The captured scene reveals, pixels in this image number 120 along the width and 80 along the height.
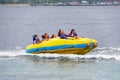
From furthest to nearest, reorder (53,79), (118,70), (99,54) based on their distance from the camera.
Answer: (99,54), (118,70), (53,79)

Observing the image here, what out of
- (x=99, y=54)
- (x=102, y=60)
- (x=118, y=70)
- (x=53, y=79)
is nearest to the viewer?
(x=53, y=79)

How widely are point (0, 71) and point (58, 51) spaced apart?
5.30 meters

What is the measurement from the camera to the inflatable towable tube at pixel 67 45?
36688mm

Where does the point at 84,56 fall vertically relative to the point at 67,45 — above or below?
below

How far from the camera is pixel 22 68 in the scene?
3381cm

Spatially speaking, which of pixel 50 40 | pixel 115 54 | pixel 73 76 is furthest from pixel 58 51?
pixel 73 76

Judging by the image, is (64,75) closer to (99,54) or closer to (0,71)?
(0,71)

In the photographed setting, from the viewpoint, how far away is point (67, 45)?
1444 inches

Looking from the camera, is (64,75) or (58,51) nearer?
(64,75)

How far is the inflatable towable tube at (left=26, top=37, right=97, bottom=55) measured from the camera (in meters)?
36.7

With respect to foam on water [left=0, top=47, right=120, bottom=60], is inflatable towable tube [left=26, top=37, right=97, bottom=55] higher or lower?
higher

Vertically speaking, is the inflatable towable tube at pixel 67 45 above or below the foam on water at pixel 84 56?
above

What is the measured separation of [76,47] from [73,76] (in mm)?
5616

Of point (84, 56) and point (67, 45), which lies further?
point (84, 56)
